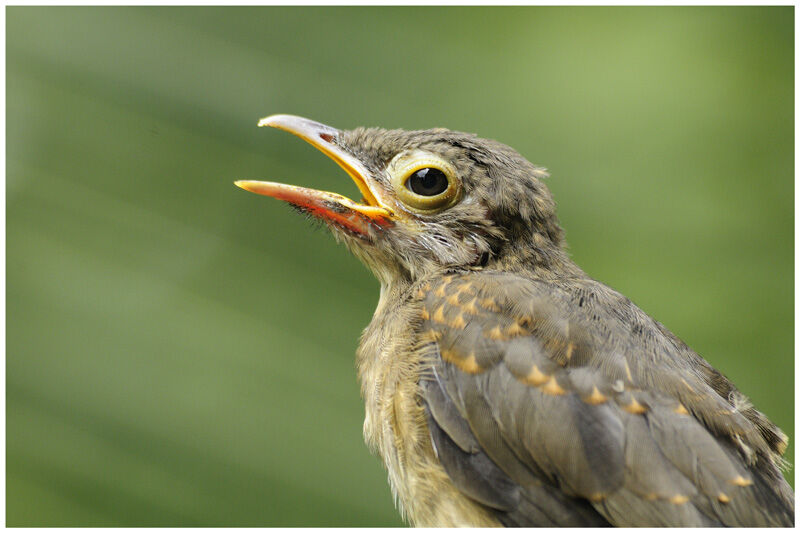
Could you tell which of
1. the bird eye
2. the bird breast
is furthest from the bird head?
the bird breast

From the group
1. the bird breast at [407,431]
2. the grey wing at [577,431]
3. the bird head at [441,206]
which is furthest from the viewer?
the bird head at [441,206]

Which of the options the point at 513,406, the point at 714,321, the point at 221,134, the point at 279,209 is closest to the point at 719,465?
the point at 513,406

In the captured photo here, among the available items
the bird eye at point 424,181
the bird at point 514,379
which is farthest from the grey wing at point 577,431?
the bird eye at point 424,181

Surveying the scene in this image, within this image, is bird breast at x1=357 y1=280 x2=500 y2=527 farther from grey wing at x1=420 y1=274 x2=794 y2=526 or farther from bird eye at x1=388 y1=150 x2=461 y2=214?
bird eye at x1=388 y1=150 x2=461 y2=214

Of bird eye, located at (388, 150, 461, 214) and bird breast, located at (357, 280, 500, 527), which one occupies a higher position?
bird eye, located at (388, 150, 461, 214)

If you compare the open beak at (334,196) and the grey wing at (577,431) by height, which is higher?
the open beak at (334,196)

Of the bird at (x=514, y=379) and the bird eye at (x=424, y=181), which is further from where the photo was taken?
the bird eye at (x=424, y=181)

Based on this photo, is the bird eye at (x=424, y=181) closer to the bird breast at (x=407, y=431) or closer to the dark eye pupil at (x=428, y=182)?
the dark eye pupil at (x=428, y=182)

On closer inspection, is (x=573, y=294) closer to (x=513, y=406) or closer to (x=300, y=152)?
(x=513, y=406)

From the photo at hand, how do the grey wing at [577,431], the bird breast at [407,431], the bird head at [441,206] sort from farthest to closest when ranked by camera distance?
the bird head at [441,206]
the bird breast at [407,431]
the grey wing at [577,431]
